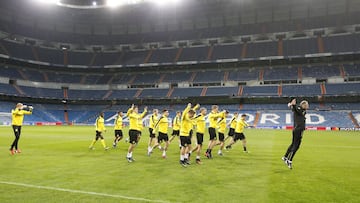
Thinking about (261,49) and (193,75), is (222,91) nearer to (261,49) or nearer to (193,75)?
(193,75)

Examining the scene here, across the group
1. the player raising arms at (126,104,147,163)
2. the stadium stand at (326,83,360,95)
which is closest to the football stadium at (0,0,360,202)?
the stadium stand at (326,83,360,95)

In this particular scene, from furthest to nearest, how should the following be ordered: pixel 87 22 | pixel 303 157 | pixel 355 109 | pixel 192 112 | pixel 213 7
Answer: pixel 87 22
pixel 213 7
pixel 355 109
pixel 303 157
pixel 192 112

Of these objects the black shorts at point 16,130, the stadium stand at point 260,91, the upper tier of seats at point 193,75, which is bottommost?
the black shorts at point 16,130

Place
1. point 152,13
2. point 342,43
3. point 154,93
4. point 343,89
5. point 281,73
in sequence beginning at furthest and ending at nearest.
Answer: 1. point 154,93
2. point 152,13
3. point 281,73
4. point 342,43
5. point 343,89

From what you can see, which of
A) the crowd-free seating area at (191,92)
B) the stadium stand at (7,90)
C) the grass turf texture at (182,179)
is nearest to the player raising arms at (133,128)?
the grass turf texture at (182,179)

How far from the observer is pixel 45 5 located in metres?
63.7

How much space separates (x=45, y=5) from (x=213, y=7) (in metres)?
37.9

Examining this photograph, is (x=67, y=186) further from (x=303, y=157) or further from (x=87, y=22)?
(x=87, y=22)

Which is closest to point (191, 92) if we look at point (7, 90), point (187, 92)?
point (187, 92)

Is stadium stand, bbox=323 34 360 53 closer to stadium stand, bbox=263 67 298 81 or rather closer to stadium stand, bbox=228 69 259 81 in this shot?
stadium stand, bbox=263 67 298 81

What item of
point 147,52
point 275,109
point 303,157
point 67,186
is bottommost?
point 67,186

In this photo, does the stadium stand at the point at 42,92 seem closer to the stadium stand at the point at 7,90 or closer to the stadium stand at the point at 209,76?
the stadium stand at the point at 7,90

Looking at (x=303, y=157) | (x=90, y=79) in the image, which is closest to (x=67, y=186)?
(x=303, y=157)

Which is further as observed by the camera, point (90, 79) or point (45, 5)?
point (90, 79)
